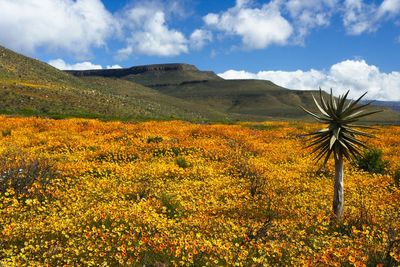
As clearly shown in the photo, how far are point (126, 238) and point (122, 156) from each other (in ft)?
37.9

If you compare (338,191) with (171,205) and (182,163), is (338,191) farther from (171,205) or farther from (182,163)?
(182,163)

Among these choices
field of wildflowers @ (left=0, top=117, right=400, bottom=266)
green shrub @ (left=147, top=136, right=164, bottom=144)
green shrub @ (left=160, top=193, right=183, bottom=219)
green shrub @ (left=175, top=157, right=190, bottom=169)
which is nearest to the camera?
field of wildflowers @ (left=0, top=117, right=400, bottom=266)

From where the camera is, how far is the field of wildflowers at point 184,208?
321 inches

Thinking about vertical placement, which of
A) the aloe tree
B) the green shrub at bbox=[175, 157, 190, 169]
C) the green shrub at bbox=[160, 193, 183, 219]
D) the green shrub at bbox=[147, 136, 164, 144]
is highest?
the aloe tree

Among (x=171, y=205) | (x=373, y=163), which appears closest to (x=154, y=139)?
(x=373, y=163)

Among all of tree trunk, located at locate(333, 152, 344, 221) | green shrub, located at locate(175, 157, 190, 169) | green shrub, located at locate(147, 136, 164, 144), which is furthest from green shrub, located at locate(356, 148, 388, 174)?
green shrub, located at locate(147, 136, 164, 144)

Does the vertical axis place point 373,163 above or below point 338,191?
below

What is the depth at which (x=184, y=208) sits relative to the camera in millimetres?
11883

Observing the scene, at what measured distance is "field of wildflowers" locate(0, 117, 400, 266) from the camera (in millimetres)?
8148

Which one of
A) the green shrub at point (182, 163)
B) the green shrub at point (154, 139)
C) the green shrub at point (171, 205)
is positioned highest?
the green shrub at point (154, 139)

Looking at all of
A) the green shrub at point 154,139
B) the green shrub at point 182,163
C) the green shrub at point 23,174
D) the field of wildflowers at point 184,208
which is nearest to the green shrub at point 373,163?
the field of wildflowers at point 184,208

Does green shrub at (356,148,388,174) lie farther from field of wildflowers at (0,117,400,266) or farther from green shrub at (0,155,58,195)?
green shrub at (0,155,58,195)

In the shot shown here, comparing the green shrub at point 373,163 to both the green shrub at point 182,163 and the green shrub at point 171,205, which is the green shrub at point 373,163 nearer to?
the green shrub at point 182,163

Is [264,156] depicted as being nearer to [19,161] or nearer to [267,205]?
[267,205]
